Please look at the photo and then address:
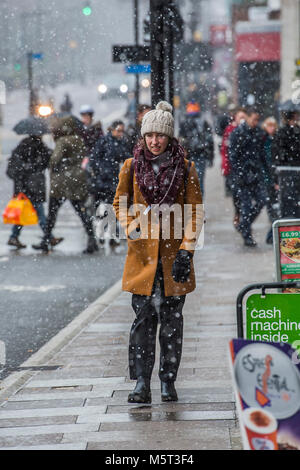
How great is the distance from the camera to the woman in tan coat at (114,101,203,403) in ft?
21.5

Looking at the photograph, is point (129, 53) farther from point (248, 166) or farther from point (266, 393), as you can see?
point (266, 393)

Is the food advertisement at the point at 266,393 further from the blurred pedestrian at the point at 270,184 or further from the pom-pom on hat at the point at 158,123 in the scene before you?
the blurred pedestrian at the point at 270,184

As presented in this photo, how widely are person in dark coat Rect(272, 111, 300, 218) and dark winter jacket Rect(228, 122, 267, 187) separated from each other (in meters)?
0.80

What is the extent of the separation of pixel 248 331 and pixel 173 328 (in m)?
1.47

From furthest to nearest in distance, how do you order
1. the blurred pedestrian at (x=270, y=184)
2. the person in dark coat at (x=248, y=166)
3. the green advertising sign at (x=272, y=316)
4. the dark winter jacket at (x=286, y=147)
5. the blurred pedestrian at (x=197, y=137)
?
the blurred pedestrian at (x=197, y=137)
the blurred pedestrian at (x=270, y=184)
the person in dark coat at (x=248, y=166)
the dark winter jacket at (x=286, y=147)
the green advertising sign at (x=272, y=316)

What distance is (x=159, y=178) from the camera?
6559 millimetres

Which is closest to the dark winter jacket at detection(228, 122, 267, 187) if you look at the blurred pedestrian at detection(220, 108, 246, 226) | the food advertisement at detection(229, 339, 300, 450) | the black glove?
the blurred pedestrian at detection(220, 108, 246, 226)

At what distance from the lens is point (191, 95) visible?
52.9 metres

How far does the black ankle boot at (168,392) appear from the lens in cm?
658

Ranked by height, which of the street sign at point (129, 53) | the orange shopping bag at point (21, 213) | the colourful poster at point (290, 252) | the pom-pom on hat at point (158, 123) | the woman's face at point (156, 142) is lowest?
the orange shopping bag at point (21, 213)

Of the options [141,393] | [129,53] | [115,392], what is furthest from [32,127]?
[141,393]

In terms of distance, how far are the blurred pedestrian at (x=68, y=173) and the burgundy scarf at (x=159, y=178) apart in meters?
8.12

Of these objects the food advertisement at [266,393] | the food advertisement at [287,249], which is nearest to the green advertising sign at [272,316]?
the food advertisement at [287,249]

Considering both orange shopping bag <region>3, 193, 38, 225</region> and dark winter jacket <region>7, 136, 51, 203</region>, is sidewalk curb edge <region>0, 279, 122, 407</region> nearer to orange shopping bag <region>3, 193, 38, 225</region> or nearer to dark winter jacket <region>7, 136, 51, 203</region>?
orange shopping bag <region>3, 193, 38, 225</region>
